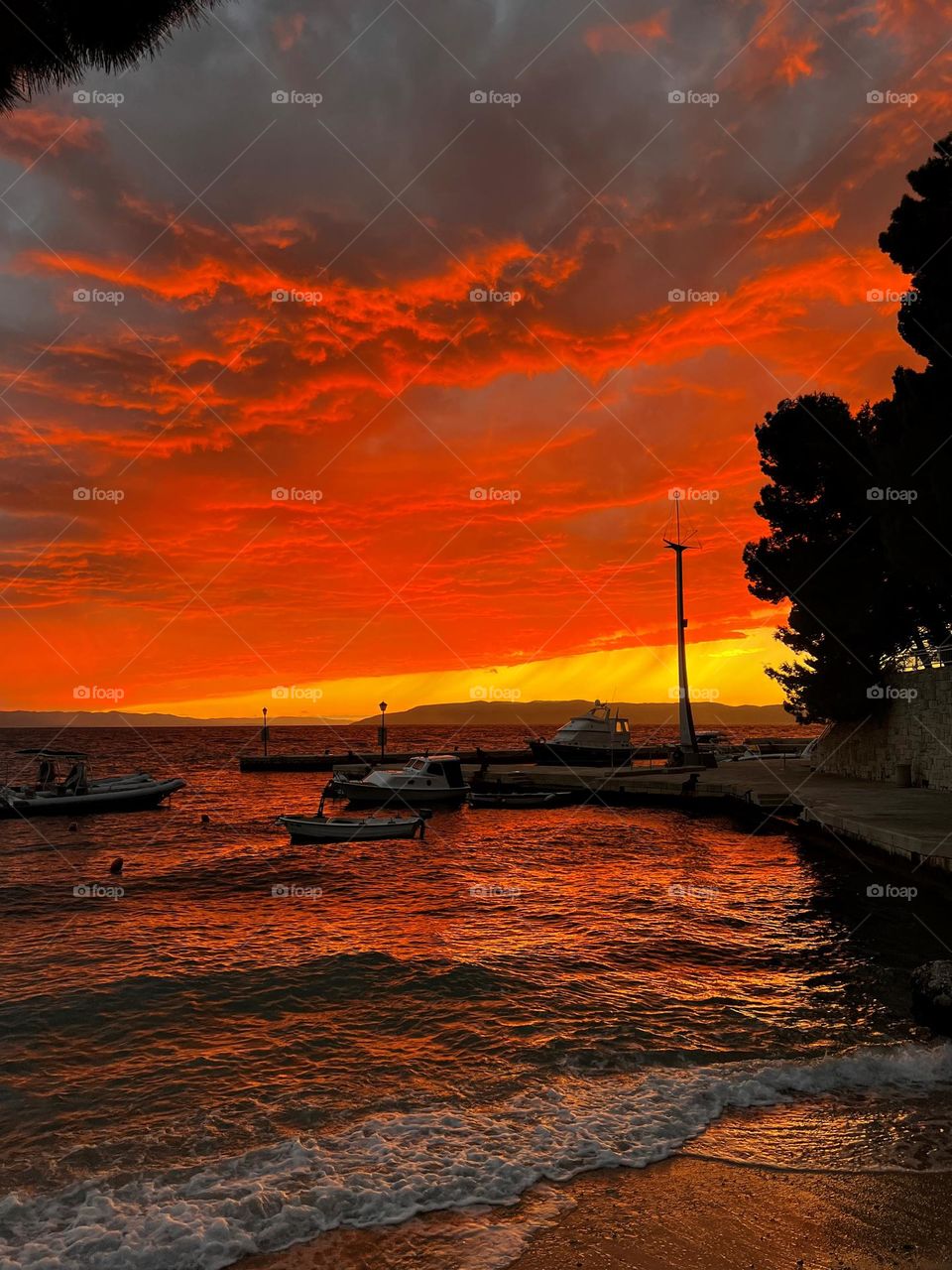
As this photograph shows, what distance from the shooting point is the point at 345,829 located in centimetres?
3347

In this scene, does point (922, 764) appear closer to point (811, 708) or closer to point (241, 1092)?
point (811, 708)

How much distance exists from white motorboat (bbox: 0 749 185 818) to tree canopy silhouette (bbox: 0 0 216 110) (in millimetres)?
41301

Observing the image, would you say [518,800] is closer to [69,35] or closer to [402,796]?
[402,796]

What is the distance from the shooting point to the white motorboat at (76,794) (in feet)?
147

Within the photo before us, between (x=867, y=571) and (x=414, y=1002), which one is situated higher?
(x=867, y=571)


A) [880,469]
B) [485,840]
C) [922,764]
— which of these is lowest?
[485,840]

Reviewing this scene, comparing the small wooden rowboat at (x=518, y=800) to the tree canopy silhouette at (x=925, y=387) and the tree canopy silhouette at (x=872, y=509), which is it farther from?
the tree canopy silhouette at (x=925, y=387)

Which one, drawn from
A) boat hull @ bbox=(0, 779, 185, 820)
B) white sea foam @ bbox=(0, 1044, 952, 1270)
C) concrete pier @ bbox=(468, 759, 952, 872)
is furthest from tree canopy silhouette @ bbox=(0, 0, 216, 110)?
boat hull @ bbox=(0, 779, 185, 820)

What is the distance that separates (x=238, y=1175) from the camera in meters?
7.96

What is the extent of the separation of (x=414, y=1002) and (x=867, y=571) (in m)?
26.9

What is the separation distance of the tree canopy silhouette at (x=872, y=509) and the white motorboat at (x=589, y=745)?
22843 mm

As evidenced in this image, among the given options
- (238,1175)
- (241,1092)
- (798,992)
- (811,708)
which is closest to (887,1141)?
(798,992)

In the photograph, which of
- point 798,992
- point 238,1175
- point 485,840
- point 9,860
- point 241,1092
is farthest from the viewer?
point 485,840

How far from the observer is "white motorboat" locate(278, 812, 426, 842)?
3341cm
